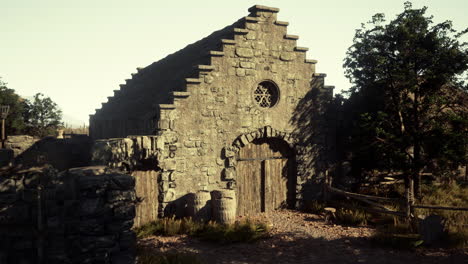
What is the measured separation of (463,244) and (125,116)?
40.7 ft

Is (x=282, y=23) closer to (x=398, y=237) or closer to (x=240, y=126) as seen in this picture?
(x=240, y=126)

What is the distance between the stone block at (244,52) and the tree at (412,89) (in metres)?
3.77

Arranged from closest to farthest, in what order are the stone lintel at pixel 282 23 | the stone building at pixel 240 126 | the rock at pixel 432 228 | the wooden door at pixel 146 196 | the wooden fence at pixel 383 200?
the rock at pixel 432 228 < the wooden fence at pixel 383 200 < the wooden door at pixel 146 196 < the stone building at pixel 240 126 < the stone lintel at pixel 282 23

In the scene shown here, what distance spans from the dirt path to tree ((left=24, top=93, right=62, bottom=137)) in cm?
2164

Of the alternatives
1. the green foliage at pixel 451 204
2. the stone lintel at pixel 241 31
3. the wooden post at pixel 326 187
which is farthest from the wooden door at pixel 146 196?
the green foliage at pixel 451 204

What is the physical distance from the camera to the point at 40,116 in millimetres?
28953

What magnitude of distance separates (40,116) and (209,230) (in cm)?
2323

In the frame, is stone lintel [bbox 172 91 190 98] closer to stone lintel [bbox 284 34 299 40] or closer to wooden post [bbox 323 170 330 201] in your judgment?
stone lintel [bbox 284 34 299 40]

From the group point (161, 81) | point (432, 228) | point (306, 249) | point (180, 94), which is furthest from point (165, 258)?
point (161, 81)

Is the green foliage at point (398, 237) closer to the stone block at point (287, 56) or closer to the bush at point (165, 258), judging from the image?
the bush at point (165, 258)

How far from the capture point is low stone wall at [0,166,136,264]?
5.48 m

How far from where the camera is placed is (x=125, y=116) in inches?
617

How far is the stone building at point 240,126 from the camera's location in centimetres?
1183

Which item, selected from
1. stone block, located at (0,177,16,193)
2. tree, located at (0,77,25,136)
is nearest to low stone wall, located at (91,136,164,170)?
stone block, located at (0,177,16,193)
